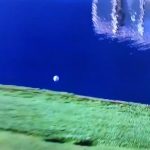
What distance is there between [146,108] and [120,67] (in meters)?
0.46

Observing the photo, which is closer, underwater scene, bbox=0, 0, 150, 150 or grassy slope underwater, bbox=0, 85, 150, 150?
grassy slope underwater, bbox=0, 85, 150, 150

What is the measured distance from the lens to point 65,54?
4.15 metres

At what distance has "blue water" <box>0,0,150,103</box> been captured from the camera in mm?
4059

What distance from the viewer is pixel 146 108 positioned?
4066 millimetres

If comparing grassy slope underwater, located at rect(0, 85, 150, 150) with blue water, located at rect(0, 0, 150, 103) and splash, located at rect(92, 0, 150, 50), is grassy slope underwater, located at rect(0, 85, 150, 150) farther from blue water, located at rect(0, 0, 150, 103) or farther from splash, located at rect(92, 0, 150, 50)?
splash, located at rect(92, 0, 150, 50)

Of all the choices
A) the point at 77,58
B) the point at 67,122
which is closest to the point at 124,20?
the point at 77,58

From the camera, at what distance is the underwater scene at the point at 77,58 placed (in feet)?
13.2

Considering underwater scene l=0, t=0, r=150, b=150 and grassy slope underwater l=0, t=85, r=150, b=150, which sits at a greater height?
underwater scene l=0, t=0, r=150, b=150

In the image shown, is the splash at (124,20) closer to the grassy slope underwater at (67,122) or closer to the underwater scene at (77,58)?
the underwater scene at (77,58)

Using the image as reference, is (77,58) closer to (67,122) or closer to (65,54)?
(65,54)

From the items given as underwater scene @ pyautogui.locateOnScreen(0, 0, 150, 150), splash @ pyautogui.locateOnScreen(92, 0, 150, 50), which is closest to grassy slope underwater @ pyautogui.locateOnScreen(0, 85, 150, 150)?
underwater scene @ pyautogui.locateOnScreen(0, 0, 150, 150)

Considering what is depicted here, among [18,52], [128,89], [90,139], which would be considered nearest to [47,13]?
[18,52]

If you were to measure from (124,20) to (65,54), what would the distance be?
0.66m

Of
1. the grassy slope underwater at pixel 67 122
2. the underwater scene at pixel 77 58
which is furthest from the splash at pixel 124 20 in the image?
the grassy slope underwater at pixel 67 122
